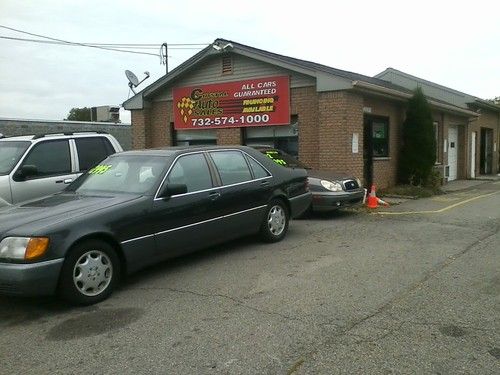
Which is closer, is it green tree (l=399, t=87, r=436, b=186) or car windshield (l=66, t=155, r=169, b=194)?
car windshield (l=66, t=155, r=169, b=194)

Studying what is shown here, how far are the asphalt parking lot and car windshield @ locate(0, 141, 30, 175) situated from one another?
282 cm

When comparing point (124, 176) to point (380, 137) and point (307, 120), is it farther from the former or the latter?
point (380, 137)

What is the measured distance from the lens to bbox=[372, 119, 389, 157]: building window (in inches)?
589

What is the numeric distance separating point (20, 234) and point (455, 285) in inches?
175

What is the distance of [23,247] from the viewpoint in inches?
189

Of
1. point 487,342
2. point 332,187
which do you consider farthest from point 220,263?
point 332,187

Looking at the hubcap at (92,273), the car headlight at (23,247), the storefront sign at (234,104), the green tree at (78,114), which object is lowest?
the hubcap at (92,273)

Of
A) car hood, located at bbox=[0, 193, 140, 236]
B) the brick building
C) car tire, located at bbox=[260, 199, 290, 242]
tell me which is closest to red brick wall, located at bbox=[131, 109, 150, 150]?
the brick building

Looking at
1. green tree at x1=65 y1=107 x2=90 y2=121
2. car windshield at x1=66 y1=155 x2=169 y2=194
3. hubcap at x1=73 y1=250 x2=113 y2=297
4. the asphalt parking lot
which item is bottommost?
the asphalt parking lot

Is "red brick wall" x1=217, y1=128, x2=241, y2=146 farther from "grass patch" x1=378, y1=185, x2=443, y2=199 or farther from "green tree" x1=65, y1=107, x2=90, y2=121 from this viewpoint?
"green tree" x1=65, y1=107, x2=90, y2=121

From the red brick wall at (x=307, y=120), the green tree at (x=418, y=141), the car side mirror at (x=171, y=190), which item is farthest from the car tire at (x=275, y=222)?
the green tree at (x=418, y=141)

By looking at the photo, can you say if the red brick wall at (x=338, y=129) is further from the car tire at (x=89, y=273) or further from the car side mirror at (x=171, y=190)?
the car tire at (x=89, y=273)

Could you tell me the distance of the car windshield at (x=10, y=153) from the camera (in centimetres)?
770

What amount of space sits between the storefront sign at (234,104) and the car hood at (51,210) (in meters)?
8.86
